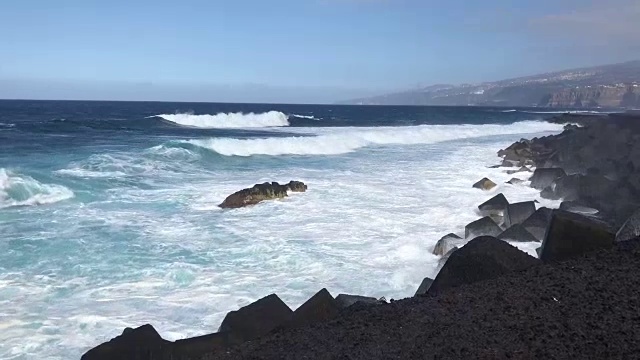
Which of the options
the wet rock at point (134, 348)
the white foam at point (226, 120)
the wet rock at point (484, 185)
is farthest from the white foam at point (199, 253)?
the white foam at point (226, 120)

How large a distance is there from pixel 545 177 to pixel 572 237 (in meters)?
8.89

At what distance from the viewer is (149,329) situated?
15.3 ft

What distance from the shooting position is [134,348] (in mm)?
4527

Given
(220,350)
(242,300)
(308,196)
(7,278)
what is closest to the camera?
(220,350)

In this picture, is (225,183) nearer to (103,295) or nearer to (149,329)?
(103,295)

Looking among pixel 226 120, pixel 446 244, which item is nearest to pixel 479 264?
pixel 446 244

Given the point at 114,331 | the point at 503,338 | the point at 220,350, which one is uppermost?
the point at 503,338

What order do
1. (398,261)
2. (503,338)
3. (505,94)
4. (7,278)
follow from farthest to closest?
(505,94) → (398,261) → (7,278) → (503,338)

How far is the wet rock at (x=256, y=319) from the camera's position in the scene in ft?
15.9

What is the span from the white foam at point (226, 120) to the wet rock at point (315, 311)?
40.0 metres

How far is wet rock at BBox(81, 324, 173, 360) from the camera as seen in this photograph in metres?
4.48

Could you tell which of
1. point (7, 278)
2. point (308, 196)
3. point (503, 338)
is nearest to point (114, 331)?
point (7, 278)

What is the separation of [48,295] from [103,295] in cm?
62

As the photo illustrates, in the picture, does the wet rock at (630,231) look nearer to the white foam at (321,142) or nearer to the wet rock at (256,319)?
the wet rock at (256,319)
